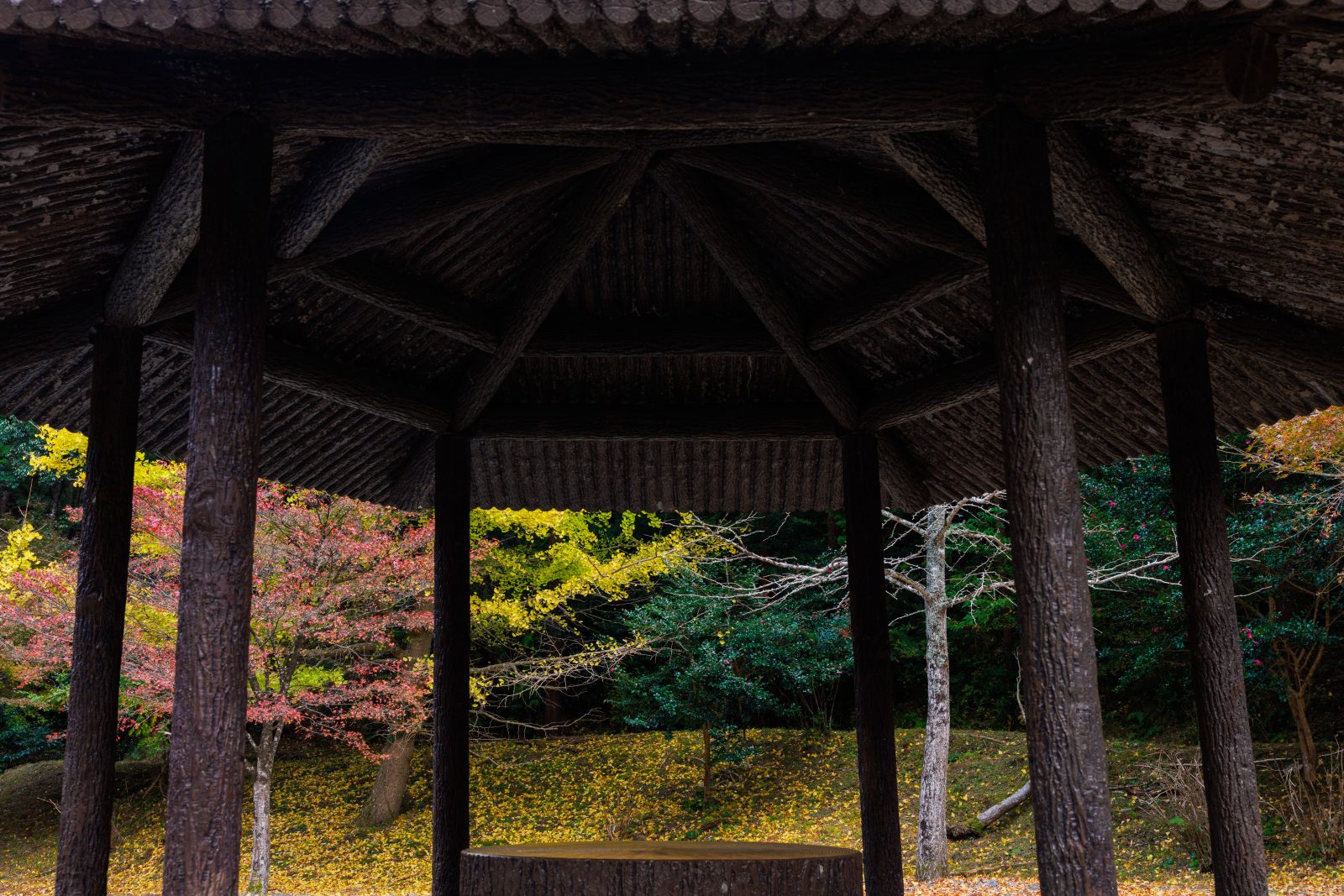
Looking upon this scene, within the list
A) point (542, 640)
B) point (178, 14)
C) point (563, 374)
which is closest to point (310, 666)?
point (542, 640)

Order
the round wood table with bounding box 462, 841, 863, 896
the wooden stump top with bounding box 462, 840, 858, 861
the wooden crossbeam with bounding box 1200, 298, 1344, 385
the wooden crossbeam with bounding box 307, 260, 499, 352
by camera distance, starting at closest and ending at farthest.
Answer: the round wood table with bounding box 462, 841, 863, 896, the wooden stump top with bounding box 462, 840, 858, 861, the wooden crossbeam with bounding box 1200, 298, 1344, 385, the wooden crossbeam with bounding box 307, 260, 499, 352

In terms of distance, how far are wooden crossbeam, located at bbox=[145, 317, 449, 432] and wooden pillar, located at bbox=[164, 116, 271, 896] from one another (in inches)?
87.8

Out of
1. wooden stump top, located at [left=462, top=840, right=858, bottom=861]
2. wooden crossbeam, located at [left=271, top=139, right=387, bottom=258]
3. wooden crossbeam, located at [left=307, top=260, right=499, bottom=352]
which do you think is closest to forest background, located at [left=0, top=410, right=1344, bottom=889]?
wooden crossbeam, located at [left=307, top=260, right=499, bottom=352]

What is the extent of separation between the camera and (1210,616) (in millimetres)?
5520

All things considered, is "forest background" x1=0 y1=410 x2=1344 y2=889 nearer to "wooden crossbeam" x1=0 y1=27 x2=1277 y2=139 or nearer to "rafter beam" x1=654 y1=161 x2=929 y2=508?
"rafter beam" x1=654 y1=161 x2=929 y2=508

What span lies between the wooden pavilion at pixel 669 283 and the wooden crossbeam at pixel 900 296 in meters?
0.04

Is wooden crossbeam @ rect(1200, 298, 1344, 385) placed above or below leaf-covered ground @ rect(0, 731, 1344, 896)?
above

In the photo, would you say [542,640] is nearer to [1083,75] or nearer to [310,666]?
[310,666]

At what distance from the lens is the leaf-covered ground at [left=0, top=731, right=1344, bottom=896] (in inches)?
578

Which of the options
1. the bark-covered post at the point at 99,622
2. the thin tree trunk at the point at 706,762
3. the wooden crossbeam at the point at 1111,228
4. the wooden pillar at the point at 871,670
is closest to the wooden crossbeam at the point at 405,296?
the bark-covered post at the point at 99,622

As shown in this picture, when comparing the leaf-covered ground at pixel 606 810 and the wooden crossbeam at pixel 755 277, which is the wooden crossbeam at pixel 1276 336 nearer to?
the wooden crossbeam at pixel 755 277

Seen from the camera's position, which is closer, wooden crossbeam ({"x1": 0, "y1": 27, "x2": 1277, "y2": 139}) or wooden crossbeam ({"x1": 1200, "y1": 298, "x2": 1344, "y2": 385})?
wooden crossbeam ({"x1": 0, "y1": 27, "x2": 1277, "y2": 139})

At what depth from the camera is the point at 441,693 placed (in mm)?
7234

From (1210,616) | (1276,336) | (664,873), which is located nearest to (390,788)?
(664,873)
